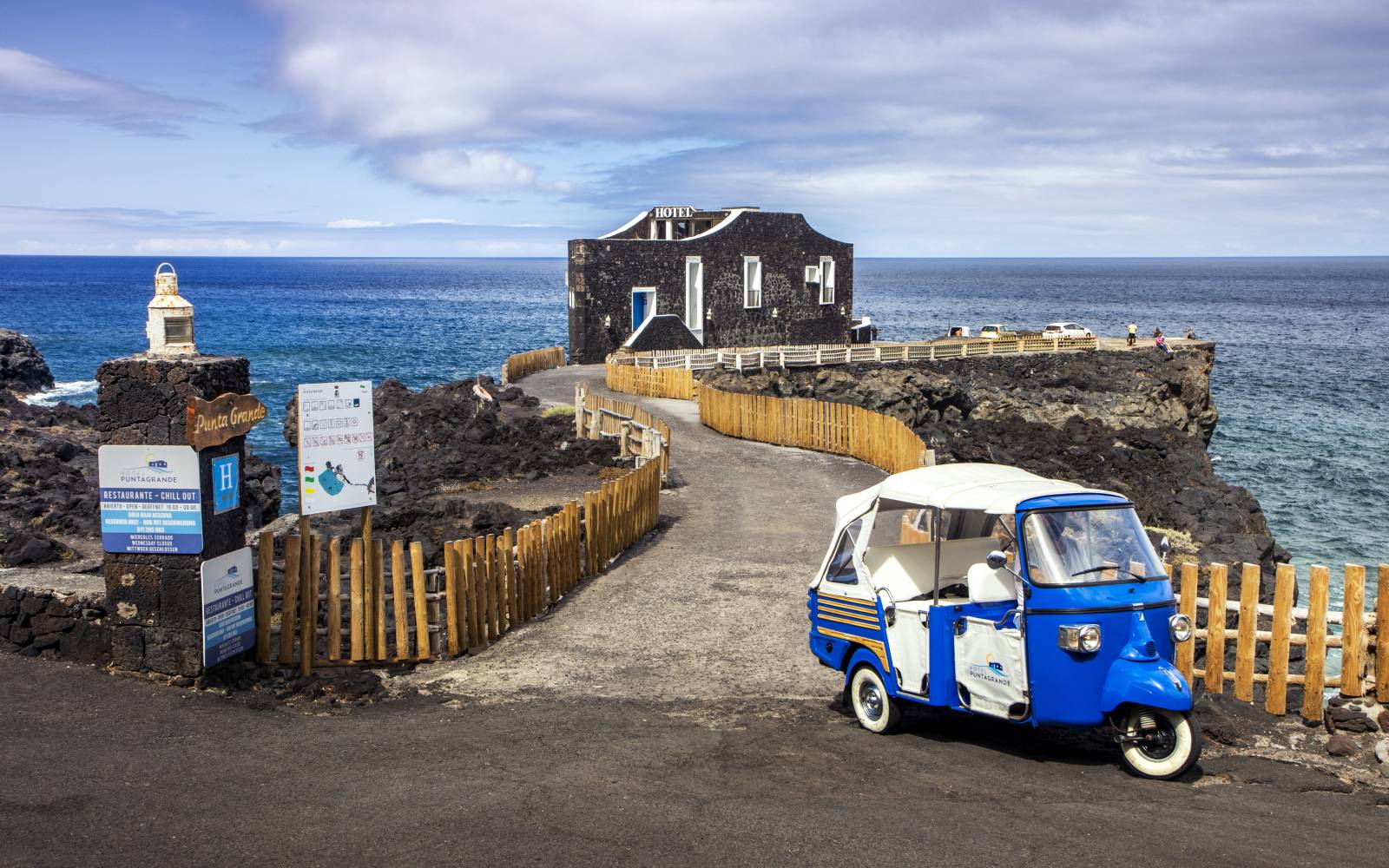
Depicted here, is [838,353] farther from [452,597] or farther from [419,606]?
[419,606]

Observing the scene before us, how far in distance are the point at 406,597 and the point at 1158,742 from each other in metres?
7.94

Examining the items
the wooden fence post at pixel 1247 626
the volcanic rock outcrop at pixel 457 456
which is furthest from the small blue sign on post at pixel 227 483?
the wooden fence post at pixel 1247 626

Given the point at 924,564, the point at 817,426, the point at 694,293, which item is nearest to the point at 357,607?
the point at 924,564

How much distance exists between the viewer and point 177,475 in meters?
10.8

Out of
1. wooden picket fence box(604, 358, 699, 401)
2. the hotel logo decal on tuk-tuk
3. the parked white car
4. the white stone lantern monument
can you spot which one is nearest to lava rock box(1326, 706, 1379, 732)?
the hotel logo decal on tuk-tuk

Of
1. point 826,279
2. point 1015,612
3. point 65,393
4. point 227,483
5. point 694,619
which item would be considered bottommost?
point 65,393

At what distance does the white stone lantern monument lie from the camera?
11180 mm

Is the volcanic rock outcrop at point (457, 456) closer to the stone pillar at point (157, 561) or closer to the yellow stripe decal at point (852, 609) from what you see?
the stone pillar at point (157, 561)

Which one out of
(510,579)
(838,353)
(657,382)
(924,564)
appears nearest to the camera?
(924,564)

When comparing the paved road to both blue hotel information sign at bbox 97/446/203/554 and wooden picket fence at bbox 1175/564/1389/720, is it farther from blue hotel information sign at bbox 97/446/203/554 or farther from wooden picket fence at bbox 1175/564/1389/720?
wooden picket fence at bbox 1175/564/1389/720

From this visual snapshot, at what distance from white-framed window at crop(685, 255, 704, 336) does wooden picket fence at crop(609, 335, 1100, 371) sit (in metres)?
2.08

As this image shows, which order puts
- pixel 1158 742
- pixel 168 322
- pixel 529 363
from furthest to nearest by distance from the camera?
1. pixel 529 363
2. pixel 168 322
3. pixel 1158 742

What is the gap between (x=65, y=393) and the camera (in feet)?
213

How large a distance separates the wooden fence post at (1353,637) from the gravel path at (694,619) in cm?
445
